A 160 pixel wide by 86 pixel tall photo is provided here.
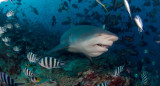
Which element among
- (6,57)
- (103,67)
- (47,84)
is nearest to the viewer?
(47,84)

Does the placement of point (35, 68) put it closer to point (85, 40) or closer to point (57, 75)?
point (57, 75)

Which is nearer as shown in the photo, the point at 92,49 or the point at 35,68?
the point at 92,49

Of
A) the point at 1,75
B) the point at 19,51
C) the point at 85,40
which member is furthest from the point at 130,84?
the point at 19,51

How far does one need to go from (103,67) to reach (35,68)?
8.92 feet

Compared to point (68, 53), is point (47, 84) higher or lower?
lower

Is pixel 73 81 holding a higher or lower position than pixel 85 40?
lower

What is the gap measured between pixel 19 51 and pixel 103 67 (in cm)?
444

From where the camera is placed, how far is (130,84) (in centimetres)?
452

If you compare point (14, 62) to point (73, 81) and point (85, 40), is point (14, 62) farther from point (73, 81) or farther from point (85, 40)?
point (85, 40)

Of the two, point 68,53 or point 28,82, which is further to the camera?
point 68,53

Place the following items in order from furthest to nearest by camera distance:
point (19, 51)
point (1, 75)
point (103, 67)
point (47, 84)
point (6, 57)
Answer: point (19, 51) < point (6, 57) < point (103, 67) < point (47, 84) < point (1, 75)

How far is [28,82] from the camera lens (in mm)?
3488

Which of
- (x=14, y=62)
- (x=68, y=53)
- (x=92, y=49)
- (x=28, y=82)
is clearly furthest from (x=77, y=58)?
(x=14, y=62)

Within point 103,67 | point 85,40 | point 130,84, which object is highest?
point 85,40
